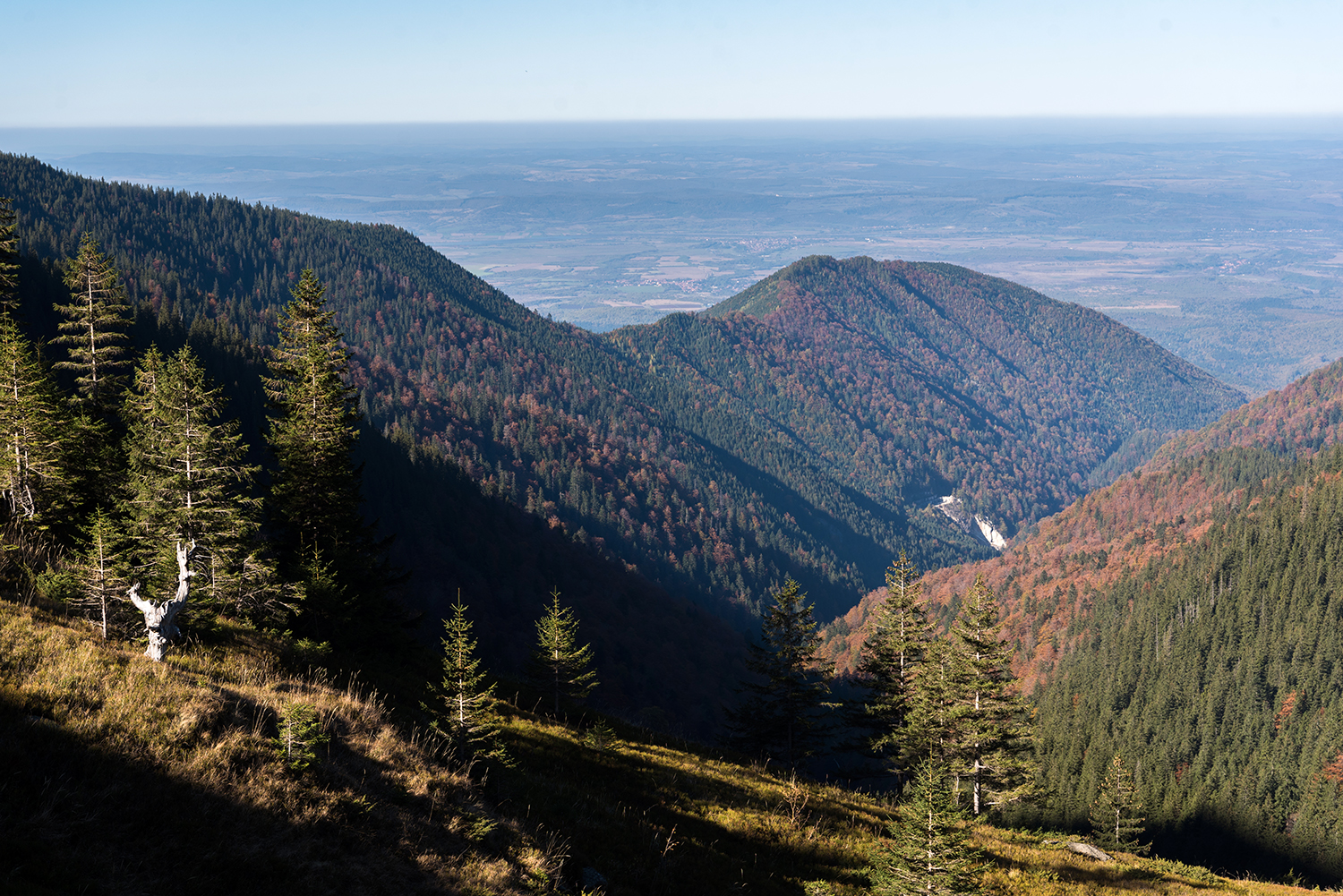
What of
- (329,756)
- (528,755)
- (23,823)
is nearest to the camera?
(23,823)

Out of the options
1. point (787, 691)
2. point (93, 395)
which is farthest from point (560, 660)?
point (93, 395)

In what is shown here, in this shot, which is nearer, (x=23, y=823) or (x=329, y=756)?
(x=23, y=823)

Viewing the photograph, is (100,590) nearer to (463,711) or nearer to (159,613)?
(159,613)

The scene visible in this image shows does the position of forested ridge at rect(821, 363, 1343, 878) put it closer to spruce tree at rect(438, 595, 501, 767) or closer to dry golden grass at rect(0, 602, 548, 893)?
spruce tree at rect(438, 595, 501, 767)

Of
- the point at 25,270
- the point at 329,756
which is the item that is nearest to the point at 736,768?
the point at 329,756

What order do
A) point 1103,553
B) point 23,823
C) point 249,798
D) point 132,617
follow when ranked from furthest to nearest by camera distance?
point 1103,553 → point 132,617 → point 249,798 → point 23,823

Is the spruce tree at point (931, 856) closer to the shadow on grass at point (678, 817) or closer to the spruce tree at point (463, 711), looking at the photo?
the shadow on grass at point (678, 817)

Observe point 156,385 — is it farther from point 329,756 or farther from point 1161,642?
point 1161,642
